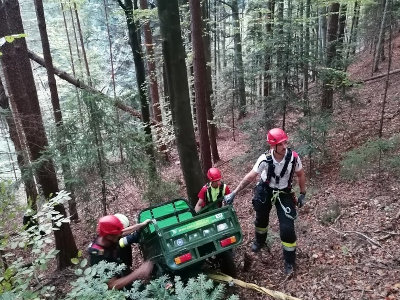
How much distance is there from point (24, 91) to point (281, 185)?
6047 mm

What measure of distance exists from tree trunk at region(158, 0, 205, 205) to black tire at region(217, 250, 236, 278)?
1814 mm

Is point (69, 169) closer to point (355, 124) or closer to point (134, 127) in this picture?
point (134, 127)

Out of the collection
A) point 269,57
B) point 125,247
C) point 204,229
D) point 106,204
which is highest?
point 269,57

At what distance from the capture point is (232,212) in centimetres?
491

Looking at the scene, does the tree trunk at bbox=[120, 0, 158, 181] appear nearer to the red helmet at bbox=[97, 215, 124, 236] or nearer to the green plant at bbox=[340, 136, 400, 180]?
the red helmet at bbox=[97, 215, 124, 236]

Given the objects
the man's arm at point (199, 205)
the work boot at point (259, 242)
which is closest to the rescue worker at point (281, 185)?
the work boot at point (259, 242)

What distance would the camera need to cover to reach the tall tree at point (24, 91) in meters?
7.00

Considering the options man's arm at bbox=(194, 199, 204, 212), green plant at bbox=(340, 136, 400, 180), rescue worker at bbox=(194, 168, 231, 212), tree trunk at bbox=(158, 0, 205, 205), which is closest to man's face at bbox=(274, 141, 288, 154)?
rescue worker at bbox=(194, 168, 231, 212)

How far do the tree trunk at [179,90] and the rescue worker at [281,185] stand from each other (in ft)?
4.16

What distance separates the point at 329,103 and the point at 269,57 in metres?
2.97

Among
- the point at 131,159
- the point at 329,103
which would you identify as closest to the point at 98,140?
the point at 131,159

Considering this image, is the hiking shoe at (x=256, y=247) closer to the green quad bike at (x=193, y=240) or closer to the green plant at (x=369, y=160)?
the green quad bike at (x=193, y=240)

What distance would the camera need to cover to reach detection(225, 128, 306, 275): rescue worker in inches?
208

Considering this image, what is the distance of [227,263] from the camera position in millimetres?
5293
